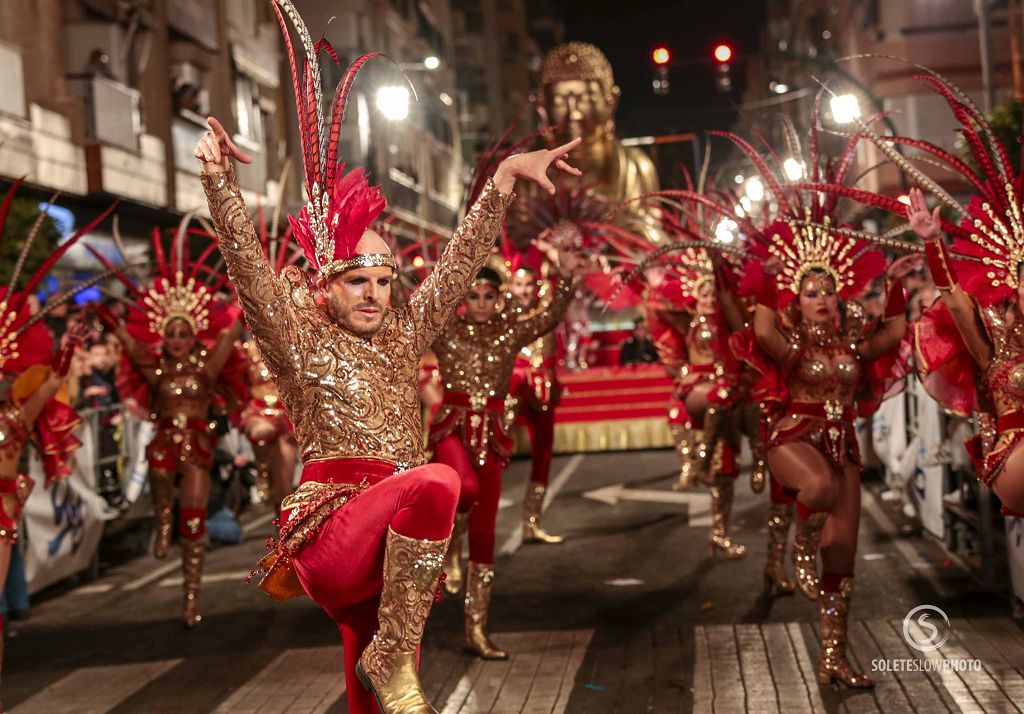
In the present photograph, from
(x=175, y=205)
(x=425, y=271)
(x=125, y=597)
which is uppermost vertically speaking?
(x=175, y=205)

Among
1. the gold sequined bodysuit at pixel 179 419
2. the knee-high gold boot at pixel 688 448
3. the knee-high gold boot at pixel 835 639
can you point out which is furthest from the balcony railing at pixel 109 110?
the knee-high gold boot at pixel 835 639

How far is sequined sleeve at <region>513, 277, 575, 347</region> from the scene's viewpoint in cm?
734

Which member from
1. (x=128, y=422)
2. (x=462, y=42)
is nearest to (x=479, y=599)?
(x=128, y=422)

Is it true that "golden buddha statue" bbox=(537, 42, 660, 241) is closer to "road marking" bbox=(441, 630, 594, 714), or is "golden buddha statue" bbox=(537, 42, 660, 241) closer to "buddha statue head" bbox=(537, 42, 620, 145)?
"buddha statue head" bbox=(537, 42, 620, 145)

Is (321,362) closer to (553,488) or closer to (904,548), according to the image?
(904,548)

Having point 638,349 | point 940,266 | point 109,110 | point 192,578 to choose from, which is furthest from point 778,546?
point 109,110

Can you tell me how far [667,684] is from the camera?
627 centimetres

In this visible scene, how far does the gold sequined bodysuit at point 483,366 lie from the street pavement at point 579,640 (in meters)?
1.16

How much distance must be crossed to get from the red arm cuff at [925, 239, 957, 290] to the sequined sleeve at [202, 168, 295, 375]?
2618 mm

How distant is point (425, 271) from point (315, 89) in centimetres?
480

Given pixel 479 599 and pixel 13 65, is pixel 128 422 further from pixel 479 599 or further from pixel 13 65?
pixel 13 65

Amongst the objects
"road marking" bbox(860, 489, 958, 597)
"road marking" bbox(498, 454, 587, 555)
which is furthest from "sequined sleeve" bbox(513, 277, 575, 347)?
"road marking" bbox(498, 454, 587, 555)

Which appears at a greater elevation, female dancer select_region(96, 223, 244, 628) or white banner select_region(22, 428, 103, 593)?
female dancer select_region(96, 223, 244, 628)
